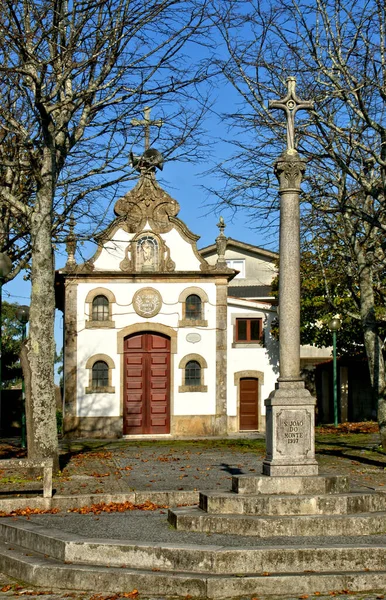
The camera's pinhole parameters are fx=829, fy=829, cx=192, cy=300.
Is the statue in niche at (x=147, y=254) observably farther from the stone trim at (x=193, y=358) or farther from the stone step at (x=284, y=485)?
the stone step at (x=284, y=485)

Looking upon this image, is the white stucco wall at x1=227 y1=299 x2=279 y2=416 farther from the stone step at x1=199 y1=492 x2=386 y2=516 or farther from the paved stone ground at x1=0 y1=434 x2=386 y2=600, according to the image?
the stone step at x1=199 y1=492 x2=386 y2=516

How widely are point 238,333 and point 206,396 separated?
9.90 ft

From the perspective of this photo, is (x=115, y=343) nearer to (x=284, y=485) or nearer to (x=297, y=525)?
(x=284, y=485)

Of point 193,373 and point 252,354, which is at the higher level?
point 252,354

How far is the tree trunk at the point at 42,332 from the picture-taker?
14.6 m

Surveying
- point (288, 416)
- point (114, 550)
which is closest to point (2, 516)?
point (114, 550)

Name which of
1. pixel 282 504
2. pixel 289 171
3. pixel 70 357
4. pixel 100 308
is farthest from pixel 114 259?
pixel 282 504

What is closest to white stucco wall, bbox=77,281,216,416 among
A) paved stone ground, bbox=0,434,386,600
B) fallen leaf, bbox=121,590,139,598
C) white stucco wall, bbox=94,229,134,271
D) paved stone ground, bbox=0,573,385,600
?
white stucco wall, bbox=94,229,134,271

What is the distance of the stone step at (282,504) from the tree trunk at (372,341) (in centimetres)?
873

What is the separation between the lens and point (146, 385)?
3041 centimetres

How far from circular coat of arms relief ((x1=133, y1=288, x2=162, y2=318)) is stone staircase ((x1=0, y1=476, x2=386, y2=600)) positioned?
20.3m

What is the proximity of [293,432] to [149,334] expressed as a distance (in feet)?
66.3

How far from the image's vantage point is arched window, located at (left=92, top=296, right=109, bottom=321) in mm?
30513

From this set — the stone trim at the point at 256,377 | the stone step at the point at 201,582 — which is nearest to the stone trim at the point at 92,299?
the stone trim at the point at 256,377
